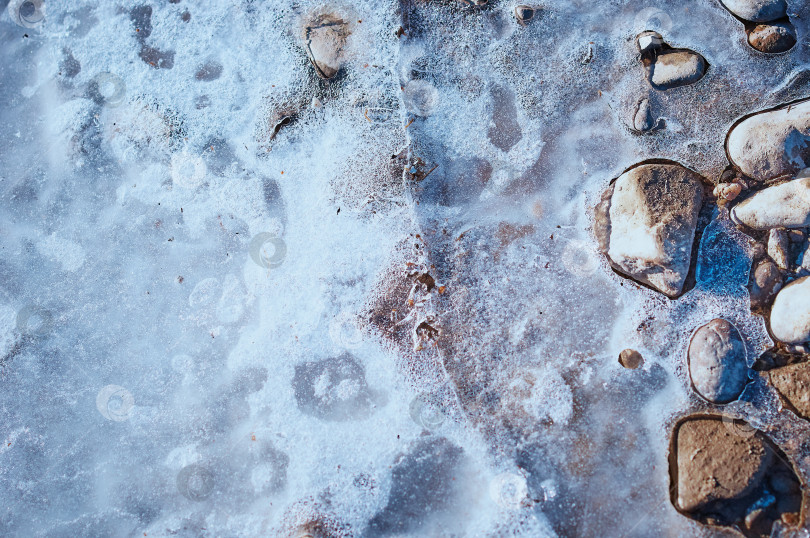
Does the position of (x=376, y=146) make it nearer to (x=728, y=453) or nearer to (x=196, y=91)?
(x=196, y=91)

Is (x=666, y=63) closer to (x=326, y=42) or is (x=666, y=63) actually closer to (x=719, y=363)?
(x=719, y=363)

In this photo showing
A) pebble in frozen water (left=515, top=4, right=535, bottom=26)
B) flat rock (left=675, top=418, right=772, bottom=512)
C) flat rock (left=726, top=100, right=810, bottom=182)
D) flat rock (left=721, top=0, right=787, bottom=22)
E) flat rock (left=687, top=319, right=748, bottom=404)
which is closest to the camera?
flat rock (left=675, top=418, right=772, bottom=512)

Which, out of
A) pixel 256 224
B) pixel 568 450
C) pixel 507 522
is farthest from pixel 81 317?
pixel 568 450

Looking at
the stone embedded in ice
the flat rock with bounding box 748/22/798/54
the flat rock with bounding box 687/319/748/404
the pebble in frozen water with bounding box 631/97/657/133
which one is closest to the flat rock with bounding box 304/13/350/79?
the stone embedded in ice

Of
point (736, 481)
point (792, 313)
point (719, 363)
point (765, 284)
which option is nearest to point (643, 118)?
point (765, 284)

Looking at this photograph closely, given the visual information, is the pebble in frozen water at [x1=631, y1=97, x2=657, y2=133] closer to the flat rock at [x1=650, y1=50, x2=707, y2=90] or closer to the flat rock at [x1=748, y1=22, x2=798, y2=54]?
the flat rock at [x1=650, y1=50, x2=707, y2=90]
